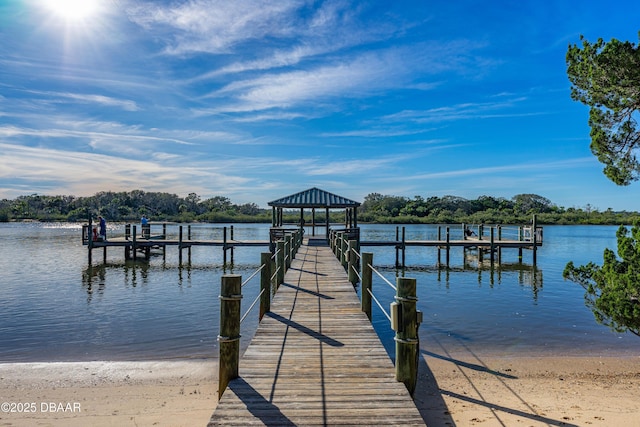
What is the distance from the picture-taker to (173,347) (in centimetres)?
976

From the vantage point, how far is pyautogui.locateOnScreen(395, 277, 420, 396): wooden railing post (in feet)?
14.2

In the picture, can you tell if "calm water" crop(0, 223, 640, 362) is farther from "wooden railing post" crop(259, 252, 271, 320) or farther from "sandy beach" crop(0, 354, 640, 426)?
"wooden railing post" crop(259, 252, 271, 320)

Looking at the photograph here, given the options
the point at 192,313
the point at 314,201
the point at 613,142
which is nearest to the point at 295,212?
the point at 314,201

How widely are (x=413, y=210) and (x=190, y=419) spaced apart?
288 ft

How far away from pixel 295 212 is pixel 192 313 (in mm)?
62236

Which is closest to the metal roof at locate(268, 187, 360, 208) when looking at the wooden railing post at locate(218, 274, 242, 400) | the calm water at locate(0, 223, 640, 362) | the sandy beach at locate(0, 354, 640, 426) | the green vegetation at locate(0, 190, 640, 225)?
the calm water at locate(0, 223, 640, 362)

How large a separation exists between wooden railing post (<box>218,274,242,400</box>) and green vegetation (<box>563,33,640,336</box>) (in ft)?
19.7

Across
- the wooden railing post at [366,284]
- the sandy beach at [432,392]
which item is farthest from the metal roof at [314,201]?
the wooden railing post at [366,284]

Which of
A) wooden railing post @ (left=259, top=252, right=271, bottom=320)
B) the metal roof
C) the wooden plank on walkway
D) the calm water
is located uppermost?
the metal roof

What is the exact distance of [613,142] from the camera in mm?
8297

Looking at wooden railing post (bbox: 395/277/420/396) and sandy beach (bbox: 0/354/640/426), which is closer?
wooden railing post (bbox: 395/277/420/396)

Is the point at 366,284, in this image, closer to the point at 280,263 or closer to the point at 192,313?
the point at 280,263

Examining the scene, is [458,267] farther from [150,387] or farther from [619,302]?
[150,387]

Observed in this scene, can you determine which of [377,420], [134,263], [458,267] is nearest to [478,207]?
[458,267]
